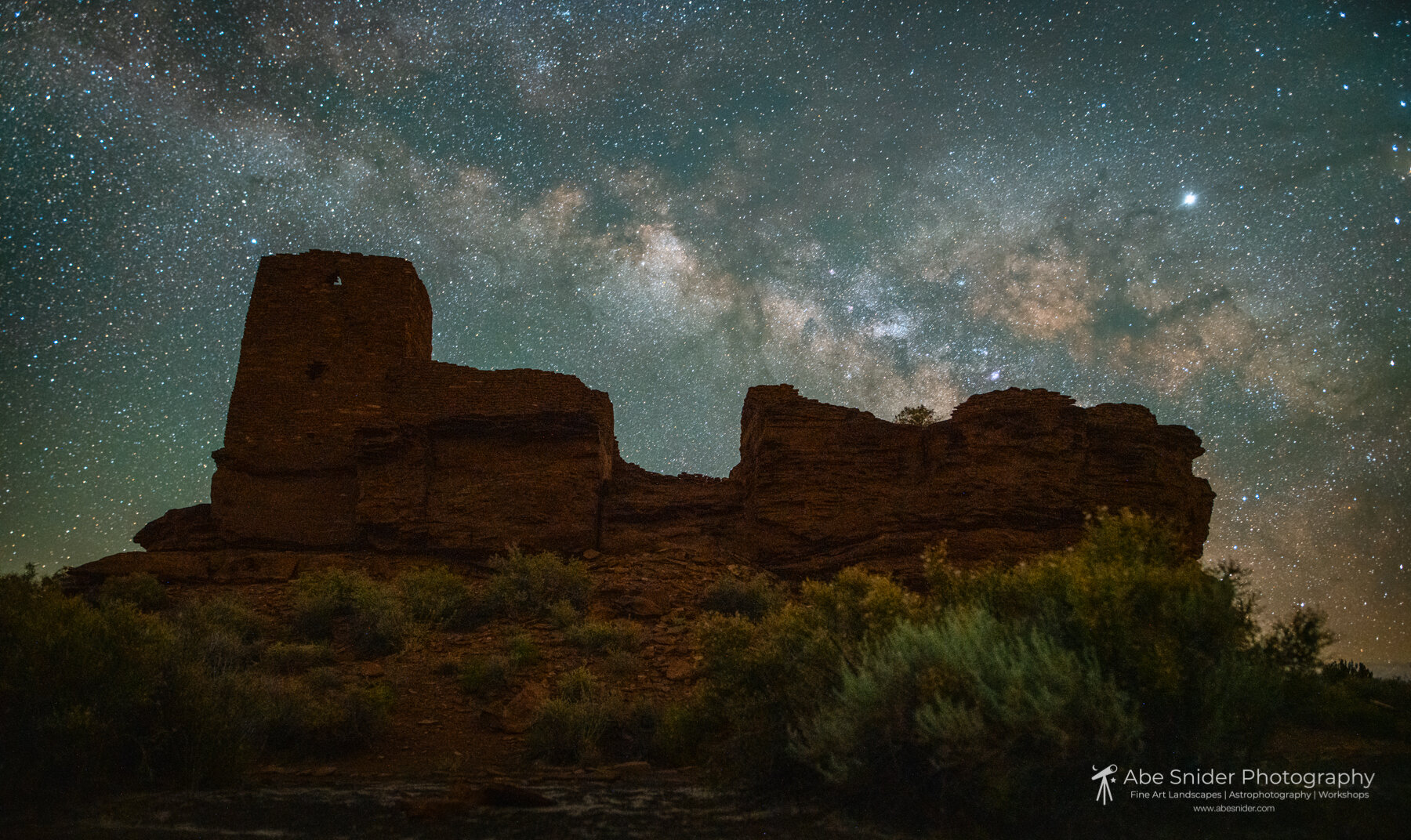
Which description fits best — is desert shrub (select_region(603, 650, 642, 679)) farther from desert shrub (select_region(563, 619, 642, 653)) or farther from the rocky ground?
desert shrub (select_region(563, 619, 642, 653))

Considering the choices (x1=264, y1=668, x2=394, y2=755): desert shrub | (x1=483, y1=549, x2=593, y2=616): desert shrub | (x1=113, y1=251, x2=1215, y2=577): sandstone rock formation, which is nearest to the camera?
(x1=264, y1=668, x2=394, y2=755): desert shrub

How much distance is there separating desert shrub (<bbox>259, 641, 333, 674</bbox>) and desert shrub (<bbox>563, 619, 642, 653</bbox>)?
3.79 metres

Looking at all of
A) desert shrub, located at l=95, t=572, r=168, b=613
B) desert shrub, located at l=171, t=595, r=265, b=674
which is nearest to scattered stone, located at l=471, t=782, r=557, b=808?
desert shrub, located at l=171, t=595, r=265, b=674

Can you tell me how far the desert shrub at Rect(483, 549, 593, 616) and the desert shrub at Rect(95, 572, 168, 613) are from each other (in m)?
6.31

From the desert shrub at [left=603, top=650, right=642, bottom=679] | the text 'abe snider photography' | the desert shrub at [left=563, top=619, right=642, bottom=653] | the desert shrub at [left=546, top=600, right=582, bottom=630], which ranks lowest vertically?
the text 'abe snider photography'

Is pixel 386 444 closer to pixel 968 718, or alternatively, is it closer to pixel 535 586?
pixel 535 586

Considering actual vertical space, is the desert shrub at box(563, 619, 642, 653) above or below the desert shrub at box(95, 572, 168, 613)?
below

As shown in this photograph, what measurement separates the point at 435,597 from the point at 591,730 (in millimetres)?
6455

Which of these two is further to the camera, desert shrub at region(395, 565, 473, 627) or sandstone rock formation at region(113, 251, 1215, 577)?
sandstone rock formation at region(113, 251, 1215, 577)

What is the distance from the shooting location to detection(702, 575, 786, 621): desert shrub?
14.9m

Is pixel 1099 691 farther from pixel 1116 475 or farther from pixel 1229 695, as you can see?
pixel 1116 475

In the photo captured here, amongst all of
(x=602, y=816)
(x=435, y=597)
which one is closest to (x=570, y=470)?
(x=435, y=597)

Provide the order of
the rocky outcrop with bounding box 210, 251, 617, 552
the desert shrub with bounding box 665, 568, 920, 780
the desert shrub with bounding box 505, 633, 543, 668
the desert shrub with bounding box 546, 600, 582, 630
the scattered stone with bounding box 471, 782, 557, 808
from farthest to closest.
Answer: the rocky outcrop with bounding box 210, 251, 617, 552 < the desert shrub with bounding box 546, 600, 582, 630 < the desert shrub with bounding box 505, 633, 543, 668 < the desert shrub with bounding box 665, 568, 920, 780 < the scattered stone with bounding box 471, 782, 557, 808

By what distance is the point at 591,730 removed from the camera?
9.35m
